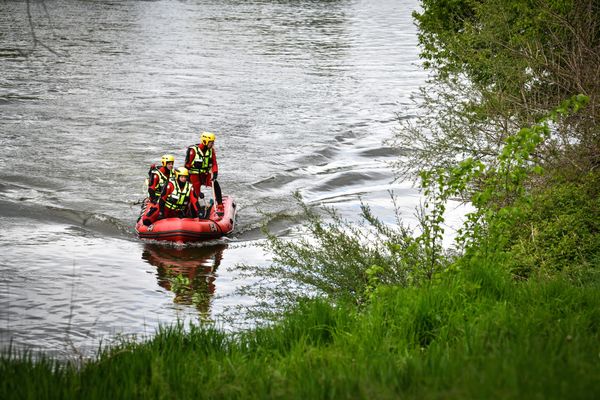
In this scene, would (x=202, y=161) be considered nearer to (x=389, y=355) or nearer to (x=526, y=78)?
(x=526, y=78)

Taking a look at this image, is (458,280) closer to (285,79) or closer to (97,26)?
(285,79)

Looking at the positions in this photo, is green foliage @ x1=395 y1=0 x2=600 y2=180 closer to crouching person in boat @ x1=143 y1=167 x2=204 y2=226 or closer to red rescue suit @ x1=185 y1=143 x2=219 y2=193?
red rescue suit @ x1=185 y1=143 x2=219 y2=193

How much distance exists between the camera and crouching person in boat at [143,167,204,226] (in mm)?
20703

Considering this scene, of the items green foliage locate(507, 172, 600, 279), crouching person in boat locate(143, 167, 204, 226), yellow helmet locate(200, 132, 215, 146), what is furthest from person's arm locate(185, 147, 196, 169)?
green foliage locate(507, 172, 600, 279)

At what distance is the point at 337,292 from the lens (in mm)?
12164

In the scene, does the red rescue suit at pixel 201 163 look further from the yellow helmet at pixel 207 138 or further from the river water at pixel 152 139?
the river water at pixel 152 139

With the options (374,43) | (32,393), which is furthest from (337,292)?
(374,43)

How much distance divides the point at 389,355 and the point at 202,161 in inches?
580

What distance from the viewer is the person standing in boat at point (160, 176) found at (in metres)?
20.9

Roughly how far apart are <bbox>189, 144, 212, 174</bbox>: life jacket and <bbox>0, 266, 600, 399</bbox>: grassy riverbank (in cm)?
1235

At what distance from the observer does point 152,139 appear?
3400 cm

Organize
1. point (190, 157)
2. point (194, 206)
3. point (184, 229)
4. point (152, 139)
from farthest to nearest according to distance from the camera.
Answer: point (152, 139)
point (190, 157)
point (194, 206)
point (184, 229)

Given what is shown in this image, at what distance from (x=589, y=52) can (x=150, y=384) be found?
12.0 metres

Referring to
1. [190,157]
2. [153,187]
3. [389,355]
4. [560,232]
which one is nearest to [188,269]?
[153,187]
